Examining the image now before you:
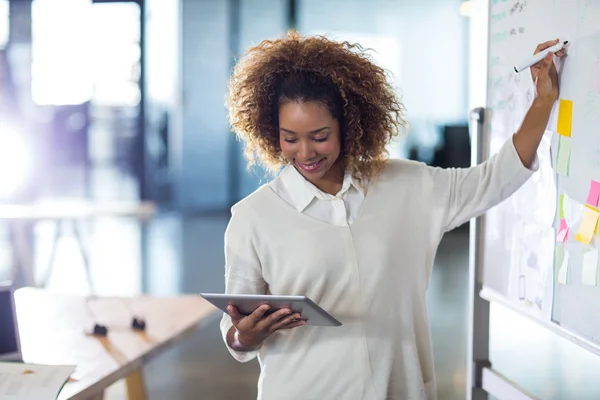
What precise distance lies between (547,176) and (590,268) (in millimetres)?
273

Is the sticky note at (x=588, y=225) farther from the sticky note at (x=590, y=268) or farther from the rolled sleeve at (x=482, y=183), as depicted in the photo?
the rolled sleeve at (x=482, y=183)

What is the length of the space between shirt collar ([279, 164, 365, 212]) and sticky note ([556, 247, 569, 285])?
0.49m

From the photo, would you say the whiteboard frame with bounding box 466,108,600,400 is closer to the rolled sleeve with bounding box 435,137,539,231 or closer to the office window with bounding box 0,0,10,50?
the rolled sleeve with bounding box 435,137,539,231

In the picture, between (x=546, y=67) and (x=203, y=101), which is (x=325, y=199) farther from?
(x=203, y=101)

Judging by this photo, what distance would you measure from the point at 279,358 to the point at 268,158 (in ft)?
1.53

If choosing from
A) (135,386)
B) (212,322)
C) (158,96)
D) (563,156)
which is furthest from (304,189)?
(158,96)

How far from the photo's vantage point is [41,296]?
2.72 metres

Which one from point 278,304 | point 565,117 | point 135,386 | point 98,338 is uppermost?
point 565,117

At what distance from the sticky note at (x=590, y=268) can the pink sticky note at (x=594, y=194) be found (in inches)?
3.9

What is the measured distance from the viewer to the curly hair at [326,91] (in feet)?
5.06

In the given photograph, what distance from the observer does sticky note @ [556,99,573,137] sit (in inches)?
62.9

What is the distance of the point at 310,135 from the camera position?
152 centimetres

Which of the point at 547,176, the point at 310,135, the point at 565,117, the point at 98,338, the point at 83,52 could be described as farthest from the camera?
the point at 83,52

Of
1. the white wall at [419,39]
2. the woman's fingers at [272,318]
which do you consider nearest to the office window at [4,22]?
the white wall at [419,39]
